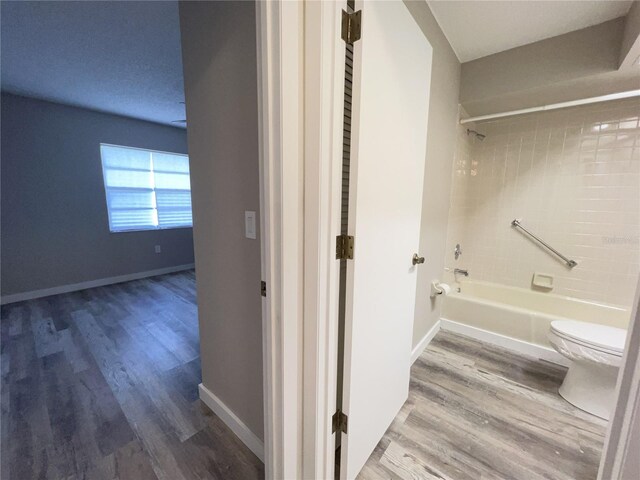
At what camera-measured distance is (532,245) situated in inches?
101

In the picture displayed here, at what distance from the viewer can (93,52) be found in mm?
2131

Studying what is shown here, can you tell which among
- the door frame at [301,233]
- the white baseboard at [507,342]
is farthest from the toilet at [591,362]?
the door frame at [301,233]

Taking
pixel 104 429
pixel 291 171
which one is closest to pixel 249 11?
pixel 291 171

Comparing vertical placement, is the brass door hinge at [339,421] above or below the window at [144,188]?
below

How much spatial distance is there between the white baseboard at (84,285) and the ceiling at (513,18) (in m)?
4.76

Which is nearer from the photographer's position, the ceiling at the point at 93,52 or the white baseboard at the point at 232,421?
the white baseboard at the point at 232,421

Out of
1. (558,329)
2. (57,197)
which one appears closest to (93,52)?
(57,197)

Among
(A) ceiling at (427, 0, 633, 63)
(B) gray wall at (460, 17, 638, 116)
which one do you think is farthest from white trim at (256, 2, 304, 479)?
(B) gray wall at (460, 17, 638, 116)

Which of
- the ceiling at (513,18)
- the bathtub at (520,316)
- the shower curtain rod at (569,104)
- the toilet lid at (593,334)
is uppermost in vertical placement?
the ceiling at (513,18)

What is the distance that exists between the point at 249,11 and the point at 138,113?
3.56 m

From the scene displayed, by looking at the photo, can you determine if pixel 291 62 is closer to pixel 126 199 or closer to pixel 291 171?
pixel 291 171

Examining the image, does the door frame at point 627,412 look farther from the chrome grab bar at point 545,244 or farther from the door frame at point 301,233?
the chrome grab bar at point 545,244

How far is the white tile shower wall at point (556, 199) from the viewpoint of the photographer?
2145 mm

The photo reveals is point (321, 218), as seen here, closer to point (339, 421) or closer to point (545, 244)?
point (339, 421)
